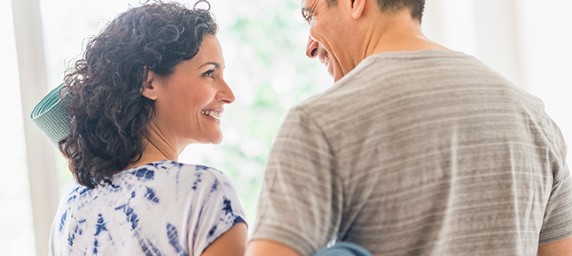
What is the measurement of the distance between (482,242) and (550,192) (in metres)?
0.21

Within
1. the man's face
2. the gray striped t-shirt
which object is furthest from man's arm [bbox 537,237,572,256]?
the man's face

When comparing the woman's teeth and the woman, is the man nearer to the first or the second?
the woman

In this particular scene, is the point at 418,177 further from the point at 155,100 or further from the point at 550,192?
the point at 155,100

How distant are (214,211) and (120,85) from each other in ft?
1.17

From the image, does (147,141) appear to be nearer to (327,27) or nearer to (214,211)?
(214,211)

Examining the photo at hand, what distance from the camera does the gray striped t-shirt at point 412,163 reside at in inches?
48.1

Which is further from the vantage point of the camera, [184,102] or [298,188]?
[184,102]

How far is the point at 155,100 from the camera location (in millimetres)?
1765

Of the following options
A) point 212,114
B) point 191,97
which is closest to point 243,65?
point 212,114

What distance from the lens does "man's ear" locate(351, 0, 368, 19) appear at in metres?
1.46

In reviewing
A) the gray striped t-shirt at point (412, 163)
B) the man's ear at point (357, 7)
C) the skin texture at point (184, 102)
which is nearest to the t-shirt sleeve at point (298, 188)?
the gray striped t-shirt at point (412, 163)

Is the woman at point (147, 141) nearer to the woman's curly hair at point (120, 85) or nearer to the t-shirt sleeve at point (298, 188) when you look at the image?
the woman's curly hair at point (120, 85)

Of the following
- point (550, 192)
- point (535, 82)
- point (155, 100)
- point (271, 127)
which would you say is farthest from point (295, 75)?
point (550, 192)

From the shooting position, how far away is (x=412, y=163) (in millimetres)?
1271
